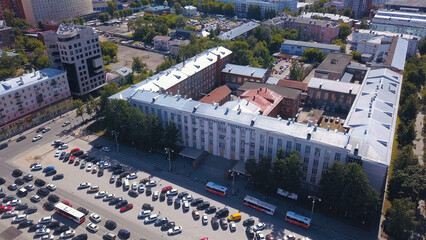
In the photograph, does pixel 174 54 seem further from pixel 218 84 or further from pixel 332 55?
pixel 332 55

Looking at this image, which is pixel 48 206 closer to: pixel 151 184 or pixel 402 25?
pixel 151 184

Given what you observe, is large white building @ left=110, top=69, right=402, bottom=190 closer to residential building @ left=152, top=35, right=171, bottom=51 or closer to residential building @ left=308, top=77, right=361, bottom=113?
residential building @ left=308, top=77, right=361, bottom=113

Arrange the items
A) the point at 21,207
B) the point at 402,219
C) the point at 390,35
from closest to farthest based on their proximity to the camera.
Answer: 1. the point at 402,219
2. the point at 21,207
3. the point at 390,35

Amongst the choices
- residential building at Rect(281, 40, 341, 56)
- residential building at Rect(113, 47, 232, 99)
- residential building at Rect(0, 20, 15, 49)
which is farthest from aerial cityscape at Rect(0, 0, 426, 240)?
residential building at Rect(0, 20, 15, 49)

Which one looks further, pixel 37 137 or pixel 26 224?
pixel 37 137

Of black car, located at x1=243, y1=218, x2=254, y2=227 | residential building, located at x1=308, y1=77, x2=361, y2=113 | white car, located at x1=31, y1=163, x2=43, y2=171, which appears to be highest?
residential building, located at x1=308, y1=77, x2=361, y2=113

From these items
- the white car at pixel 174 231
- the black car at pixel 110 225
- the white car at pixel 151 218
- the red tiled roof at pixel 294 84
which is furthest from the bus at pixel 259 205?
the red tiled roof at pixel 294 84

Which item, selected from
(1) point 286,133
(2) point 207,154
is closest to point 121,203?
(2) point 207,154
